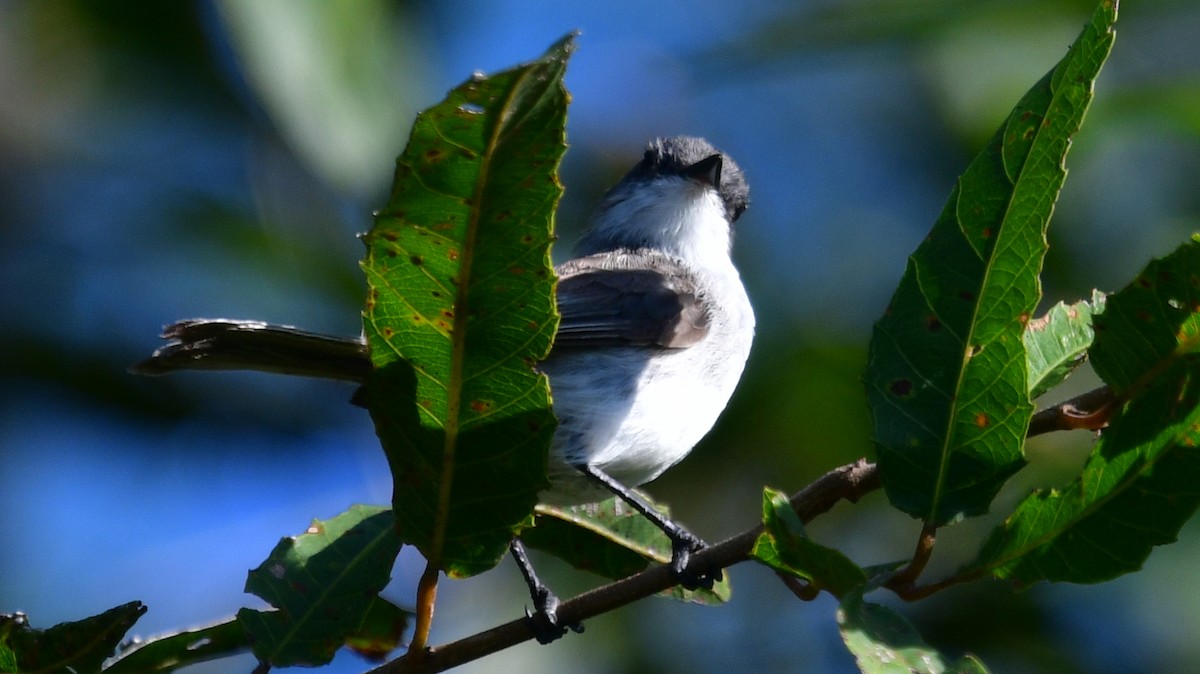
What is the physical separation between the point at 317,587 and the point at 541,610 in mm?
736

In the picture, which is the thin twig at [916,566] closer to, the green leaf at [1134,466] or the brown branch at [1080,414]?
the green leaf at [1134,466]

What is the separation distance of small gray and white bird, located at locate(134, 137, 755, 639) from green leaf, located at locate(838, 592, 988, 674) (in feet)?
3.08

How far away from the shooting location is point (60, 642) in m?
1.95

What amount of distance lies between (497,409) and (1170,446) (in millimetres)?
864

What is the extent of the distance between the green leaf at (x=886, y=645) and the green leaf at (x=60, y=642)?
3.68ft

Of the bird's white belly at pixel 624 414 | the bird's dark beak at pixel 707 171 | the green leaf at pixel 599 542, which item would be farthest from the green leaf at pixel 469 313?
the bird's dark beak at pixel 707 171

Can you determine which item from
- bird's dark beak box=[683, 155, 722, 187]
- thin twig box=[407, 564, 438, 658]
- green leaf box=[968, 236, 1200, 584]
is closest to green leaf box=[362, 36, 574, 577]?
thin twig box=[407, 564, 438, 658]

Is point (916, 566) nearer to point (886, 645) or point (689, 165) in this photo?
point (886, 645)

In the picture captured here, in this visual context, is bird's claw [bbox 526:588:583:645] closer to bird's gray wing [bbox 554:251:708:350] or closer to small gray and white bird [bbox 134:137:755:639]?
small gray and white bird [bbox 134:137:755:639]

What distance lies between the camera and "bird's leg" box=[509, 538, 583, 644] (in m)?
1.99

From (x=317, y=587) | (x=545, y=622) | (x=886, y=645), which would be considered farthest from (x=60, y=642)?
(x=886, y=645)

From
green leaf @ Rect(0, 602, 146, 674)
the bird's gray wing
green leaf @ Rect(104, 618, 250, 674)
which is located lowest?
green leaf @ Rect(104, 618, 250, 674)

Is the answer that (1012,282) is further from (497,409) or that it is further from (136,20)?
(136,20)

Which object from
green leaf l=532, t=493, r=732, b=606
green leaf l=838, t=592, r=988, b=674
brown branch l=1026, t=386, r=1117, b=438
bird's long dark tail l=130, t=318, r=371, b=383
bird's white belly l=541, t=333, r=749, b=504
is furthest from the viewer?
bird's white belly l=541, t=333, r=749, b=504
